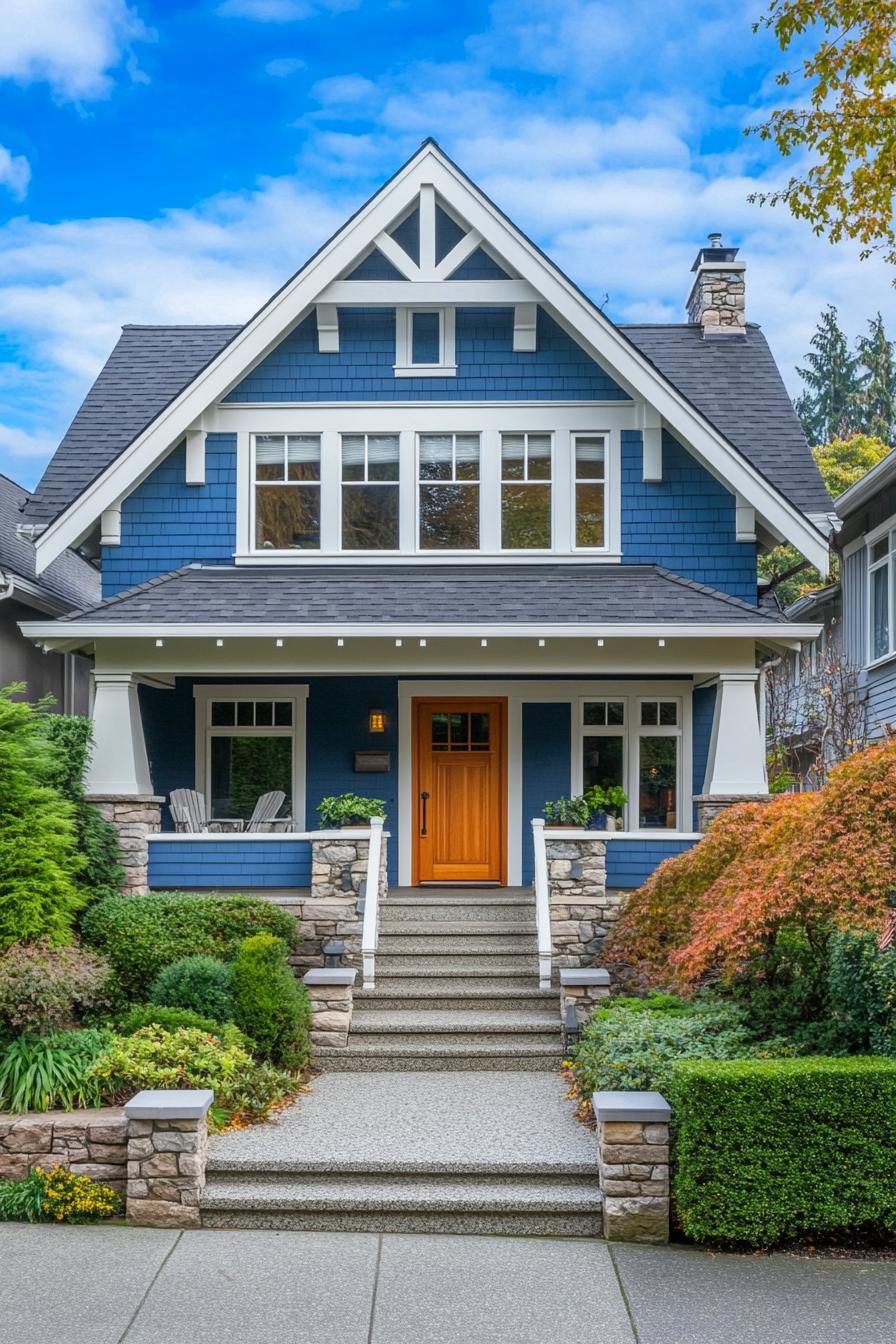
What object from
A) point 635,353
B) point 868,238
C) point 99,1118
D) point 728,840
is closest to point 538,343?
point 635,353

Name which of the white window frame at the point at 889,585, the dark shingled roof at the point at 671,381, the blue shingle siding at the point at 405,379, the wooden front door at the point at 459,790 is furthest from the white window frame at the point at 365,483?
the white window frame at the point at 889,585

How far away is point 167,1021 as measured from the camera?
291 inches

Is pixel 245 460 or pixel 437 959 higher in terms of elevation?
pixel 245 460

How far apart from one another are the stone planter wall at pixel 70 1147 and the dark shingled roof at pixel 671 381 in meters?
7.59

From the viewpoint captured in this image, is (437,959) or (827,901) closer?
(827,901)

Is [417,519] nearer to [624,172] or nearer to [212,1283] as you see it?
[624,172]

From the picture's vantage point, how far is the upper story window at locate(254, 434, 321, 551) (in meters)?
11.9

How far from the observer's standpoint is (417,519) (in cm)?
1187

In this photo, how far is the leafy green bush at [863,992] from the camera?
5930 mm

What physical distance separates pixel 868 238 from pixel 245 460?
21.1ft

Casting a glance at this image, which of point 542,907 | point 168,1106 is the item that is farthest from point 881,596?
point 168,1106

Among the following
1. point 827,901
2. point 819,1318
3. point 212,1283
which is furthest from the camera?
point 827,901

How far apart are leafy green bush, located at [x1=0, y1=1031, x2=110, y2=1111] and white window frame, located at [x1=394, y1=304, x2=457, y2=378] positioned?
757 cm

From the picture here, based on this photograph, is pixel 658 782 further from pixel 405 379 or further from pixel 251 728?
pixel 405 379
